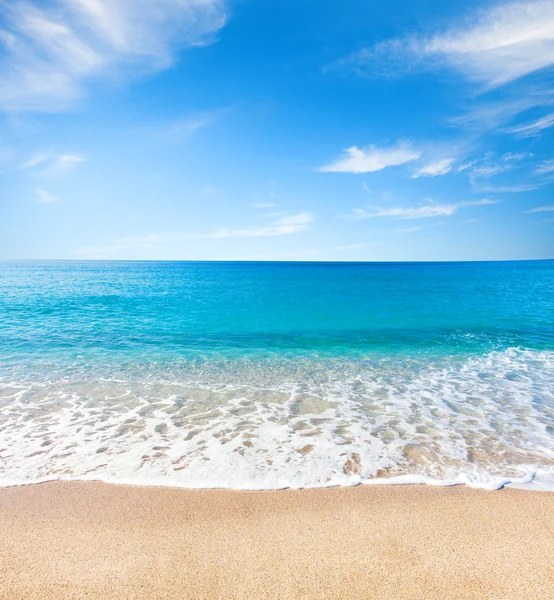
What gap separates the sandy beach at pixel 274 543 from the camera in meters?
3.28

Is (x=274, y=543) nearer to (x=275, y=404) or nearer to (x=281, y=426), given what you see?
Result: (x=281, y=426)

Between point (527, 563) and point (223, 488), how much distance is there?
143 inches

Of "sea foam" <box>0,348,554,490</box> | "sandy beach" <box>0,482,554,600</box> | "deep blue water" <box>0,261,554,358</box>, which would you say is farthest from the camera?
"deep blue water" <box>0,261,554,358</box>

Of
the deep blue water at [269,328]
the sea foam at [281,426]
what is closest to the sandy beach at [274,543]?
the sea foam at [281,426]

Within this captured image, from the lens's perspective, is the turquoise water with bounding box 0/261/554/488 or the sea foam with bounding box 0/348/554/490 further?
the turquoise water with bounding box 0/261/554/488

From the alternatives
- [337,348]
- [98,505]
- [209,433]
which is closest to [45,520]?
[98,505]

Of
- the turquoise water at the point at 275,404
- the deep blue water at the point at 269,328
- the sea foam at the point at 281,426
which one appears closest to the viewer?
the sea foam at the point at 281,426

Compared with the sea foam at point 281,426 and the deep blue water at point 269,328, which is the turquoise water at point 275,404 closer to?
the sea foam at point 281,426

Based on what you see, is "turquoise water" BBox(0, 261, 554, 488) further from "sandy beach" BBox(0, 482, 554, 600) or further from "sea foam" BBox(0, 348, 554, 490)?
"sandy beach" BBox(0, 482, 554, 600)

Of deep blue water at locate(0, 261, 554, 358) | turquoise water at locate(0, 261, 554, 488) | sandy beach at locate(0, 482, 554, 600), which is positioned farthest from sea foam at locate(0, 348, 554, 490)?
deep blue water at locate(0, 261, 554, 358)

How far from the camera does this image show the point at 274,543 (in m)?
3.83

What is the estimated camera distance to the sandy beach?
10.8 feet

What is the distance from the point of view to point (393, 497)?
4695 millimetres

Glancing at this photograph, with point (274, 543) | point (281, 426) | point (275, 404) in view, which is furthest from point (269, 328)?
point (274, 543)
